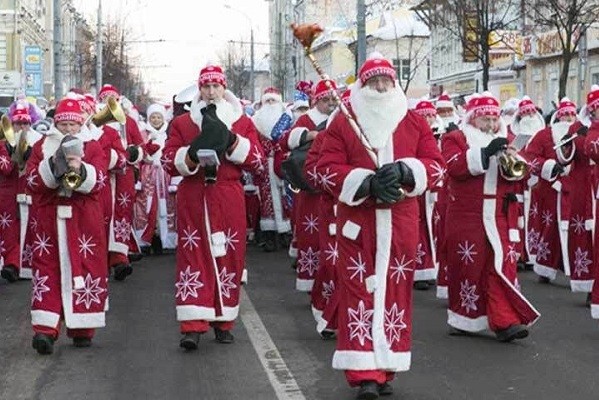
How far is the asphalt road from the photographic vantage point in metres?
8.93

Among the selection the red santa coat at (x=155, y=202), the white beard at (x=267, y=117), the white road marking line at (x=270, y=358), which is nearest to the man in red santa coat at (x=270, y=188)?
the white beard at (x=267, y=117)

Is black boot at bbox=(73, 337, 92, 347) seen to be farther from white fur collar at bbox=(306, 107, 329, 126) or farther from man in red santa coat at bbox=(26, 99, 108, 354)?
white fur collar at bbox=(306, 107, 329, 126)

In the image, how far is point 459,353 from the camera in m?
10.4

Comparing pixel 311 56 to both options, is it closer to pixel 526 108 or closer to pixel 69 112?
pixel 69 112

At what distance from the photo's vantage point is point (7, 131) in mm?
15422

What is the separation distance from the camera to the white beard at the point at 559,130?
581 inches

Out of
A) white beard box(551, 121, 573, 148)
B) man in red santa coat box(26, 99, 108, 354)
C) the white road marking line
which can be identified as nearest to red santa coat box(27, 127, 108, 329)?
man in red santa coat box(26, 99, 108, 354)

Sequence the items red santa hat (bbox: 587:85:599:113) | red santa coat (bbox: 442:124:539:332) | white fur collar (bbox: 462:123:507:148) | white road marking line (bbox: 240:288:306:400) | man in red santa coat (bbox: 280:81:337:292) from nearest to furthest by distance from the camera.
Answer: white road marking line (bbox: 240:288:306:400)
red santa coat (bbox: 442:124:539:332)
white fur collar (bbox: 462:123:507:148)
red santa hat (bbox: 587:85:599:113)
man in red santa coat (bbox: 280:81:337:292)

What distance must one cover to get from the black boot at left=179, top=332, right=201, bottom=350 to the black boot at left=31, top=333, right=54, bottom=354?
980 millimetres

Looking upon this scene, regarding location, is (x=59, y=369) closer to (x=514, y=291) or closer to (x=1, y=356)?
(x=1, y=356)

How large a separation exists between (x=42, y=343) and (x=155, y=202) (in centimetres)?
874

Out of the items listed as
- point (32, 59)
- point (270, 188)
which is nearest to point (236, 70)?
point (32, 59)

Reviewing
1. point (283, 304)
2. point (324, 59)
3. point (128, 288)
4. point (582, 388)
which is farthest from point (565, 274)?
point (324, 59)

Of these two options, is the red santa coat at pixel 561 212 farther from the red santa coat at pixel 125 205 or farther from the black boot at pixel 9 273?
the black boot at pixel 9 273
